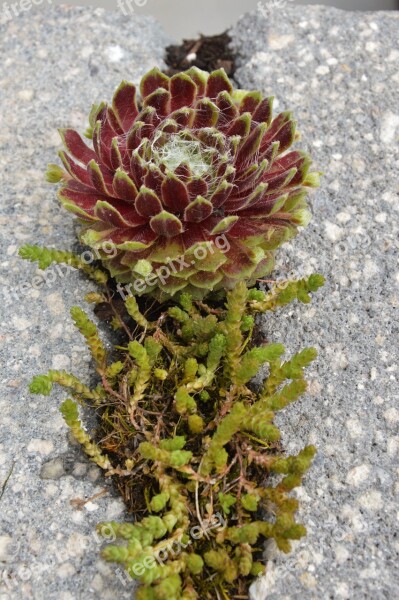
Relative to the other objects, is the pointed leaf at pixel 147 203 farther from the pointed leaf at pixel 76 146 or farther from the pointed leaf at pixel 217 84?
the pointed leaf at pixel 217 84

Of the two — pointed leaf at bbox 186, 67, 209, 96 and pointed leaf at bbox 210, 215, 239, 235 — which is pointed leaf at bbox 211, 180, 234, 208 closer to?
pointed leaf at bbox 210, 215, 239, 235

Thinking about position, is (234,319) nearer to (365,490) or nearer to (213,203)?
(213,203)

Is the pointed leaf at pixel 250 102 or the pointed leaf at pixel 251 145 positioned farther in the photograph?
the pointed leaf at pixel 250 102

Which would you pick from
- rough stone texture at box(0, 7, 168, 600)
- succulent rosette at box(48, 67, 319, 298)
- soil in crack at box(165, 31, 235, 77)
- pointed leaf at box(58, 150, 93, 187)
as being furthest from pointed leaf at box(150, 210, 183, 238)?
soil in crack at box(165, 31, 235, 77)

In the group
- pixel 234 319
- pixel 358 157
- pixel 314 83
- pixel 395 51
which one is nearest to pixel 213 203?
pixel 234 319

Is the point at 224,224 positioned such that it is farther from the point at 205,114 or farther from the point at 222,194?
the point at 205,114

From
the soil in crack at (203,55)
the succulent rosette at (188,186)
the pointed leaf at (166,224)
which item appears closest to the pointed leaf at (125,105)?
the succulent rosette at (188,186)
